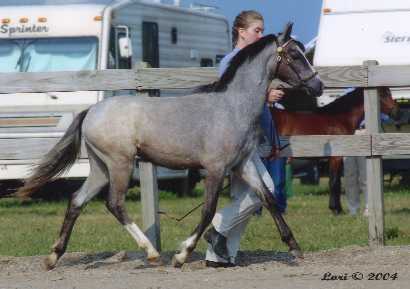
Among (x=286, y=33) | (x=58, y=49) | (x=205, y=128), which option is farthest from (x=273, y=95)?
(x=58, y=49)

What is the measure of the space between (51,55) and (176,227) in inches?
187

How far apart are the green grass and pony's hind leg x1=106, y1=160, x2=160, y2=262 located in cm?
208

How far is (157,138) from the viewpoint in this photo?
9398mm

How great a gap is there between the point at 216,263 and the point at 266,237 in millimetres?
3303

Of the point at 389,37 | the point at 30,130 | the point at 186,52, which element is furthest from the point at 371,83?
the point at 186,52

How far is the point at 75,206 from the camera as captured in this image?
973 centimetres

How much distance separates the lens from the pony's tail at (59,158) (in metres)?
9.77

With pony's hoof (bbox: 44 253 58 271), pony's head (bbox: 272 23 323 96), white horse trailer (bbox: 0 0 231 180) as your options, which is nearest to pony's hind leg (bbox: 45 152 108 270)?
pony's hoof (bbox: 44 253 58 271)

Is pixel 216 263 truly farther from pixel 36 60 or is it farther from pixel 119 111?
A: pixel 36 60

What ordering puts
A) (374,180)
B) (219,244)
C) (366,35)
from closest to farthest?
(219,244) < (374,180) < (366,35)

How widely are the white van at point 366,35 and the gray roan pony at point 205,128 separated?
35.0 feet

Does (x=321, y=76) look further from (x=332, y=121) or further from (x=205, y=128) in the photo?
(x=332, y=121)

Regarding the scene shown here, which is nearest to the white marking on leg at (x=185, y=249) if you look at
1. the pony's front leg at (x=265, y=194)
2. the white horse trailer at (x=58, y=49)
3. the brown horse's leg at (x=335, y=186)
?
the pony's front leg at (x=265, y=194)

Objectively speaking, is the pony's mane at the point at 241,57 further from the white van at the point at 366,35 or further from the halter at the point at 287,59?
the white van at the point at 366,35
